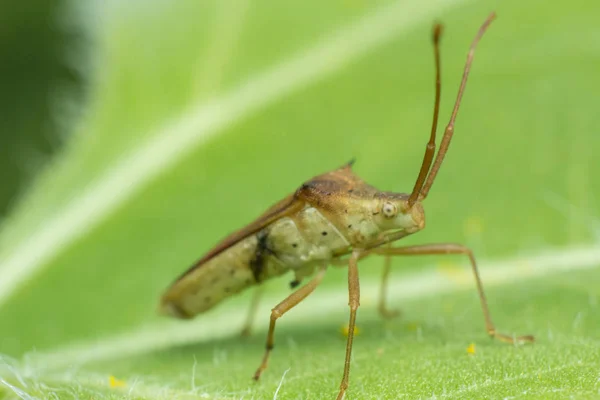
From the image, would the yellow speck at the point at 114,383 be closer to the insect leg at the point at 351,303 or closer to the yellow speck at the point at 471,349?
the insect leg at the point at 351,303

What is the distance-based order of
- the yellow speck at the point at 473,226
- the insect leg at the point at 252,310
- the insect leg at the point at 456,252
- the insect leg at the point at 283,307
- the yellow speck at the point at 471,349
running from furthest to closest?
1. the insect leg at the point at 252,310
2. the yellow speck at the point at 473,226
3. the insect leg at the point at 283,307
4. the insect leg at the point at 456,252
5. the yellow speck at the point at 471,349

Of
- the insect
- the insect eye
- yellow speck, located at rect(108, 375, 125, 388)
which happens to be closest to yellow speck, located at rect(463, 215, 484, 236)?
the insect

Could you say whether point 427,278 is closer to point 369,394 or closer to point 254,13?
point 369,394

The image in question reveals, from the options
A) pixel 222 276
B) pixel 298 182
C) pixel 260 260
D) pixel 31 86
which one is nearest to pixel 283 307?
pixel 260 260

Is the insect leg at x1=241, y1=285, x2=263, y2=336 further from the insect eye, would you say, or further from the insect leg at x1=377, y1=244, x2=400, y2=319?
the insect eye

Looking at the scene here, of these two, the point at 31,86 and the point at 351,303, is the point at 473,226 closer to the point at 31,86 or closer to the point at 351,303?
the point at 351,303

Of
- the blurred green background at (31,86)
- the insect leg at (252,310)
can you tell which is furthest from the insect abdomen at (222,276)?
the blurred green background at (31,86)

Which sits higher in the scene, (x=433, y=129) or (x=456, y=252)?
(x=433, y=129)
